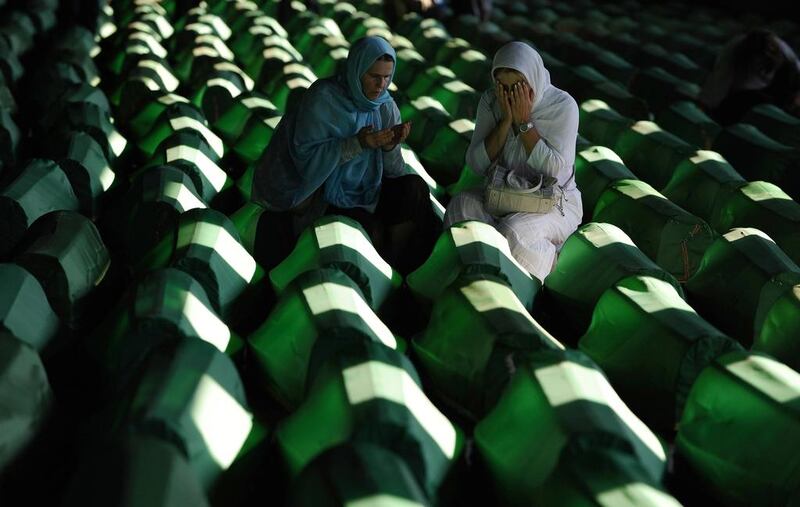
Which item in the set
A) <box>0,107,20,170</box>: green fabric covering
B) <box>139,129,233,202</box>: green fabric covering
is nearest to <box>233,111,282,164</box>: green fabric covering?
<box>139,129,233,202</box>: green fabric covering

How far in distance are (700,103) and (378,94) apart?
2.07 m

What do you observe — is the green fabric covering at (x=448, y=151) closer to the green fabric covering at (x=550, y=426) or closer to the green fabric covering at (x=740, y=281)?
the green fabric covering at (x=740, y=281)

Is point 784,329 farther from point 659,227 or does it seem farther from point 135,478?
point 135,478

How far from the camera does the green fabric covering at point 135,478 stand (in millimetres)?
1078

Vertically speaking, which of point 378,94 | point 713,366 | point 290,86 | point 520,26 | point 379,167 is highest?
point 713,366

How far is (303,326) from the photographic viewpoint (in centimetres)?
176

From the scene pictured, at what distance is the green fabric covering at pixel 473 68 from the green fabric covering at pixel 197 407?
3.03m

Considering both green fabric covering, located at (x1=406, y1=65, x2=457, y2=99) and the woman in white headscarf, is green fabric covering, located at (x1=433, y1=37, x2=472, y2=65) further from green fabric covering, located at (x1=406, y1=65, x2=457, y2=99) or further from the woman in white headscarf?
the woman in white headscarf

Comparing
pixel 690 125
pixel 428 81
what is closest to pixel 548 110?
pixel 690 125

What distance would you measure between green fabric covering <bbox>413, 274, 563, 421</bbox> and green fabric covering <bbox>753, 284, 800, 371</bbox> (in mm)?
482

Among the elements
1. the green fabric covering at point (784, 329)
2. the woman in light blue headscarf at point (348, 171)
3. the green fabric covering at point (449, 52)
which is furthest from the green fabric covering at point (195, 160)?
the green fabric covering at point (449, 52)

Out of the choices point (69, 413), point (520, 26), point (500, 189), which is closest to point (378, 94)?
point (500, 189)

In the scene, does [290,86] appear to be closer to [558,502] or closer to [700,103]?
[700,103]

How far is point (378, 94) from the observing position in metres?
2.56
